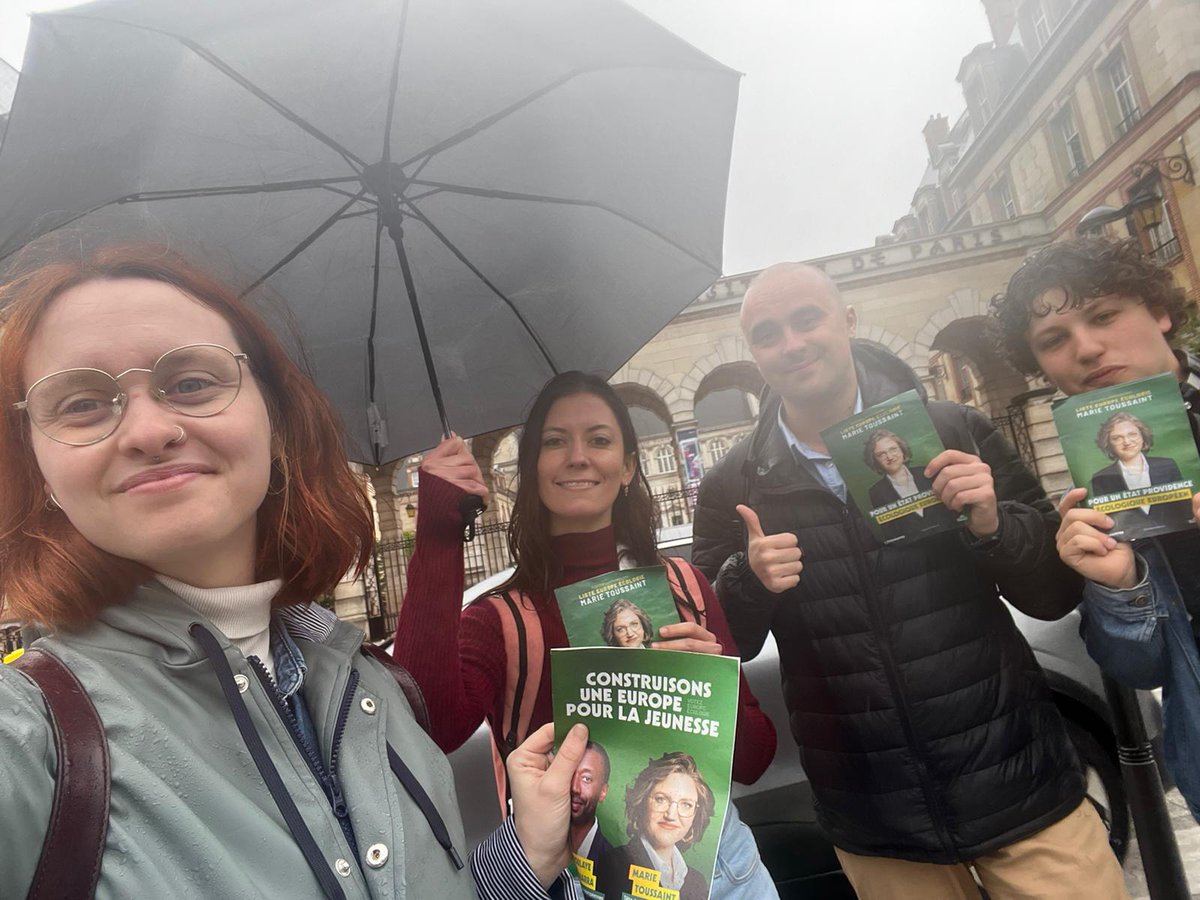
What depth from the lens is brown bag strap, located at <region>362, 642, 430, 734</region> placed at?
124 centimetres

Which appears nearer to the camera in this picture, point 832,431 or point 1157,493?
point 1157,493

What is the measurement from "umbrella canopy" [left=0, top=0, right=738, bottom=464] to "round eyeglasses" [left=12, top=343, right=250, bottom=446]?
27cm

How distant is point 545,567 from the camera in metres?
1.60

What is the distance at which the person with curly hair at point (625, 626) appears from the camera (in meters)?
1.41

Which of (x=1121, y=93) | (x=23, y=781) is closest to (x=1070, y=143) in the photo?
(x=1121, y=93)

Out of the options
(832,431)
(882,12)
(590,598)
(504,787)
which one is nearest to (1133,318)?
(832,431)

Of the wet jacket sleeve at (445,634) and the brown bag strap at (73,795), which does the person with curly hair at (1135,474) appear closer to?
the wet jacket sleeve at (445,634)

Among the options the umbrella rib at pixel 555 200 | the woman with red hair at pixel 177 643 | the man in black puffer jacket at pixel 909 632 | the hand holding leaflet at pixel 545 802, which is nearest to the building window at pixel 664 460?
the man in black puffer jacket at pixel 909 632

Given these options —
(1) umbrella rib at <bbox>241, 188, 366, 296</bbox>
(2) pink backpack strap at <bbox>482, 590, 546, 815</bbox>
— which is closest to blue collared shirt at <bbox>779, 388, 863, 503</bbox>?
(2) pink backpack strap at <bbox>482, 590, 546, 815</bbox>

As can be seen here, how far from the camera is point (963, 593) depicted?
5.29ft

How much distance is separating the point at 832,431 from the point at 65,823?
142 cm

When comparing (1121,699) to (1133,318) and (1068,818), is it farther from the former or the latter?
(1133,318)

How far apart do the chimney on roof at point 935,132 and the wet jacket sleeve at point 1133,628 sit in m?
1.06

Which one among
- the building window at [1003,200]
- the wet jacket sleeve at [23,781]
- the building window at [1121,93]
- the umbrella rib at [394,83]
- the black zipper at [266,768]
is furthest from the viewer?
the building window at [1003,200]
